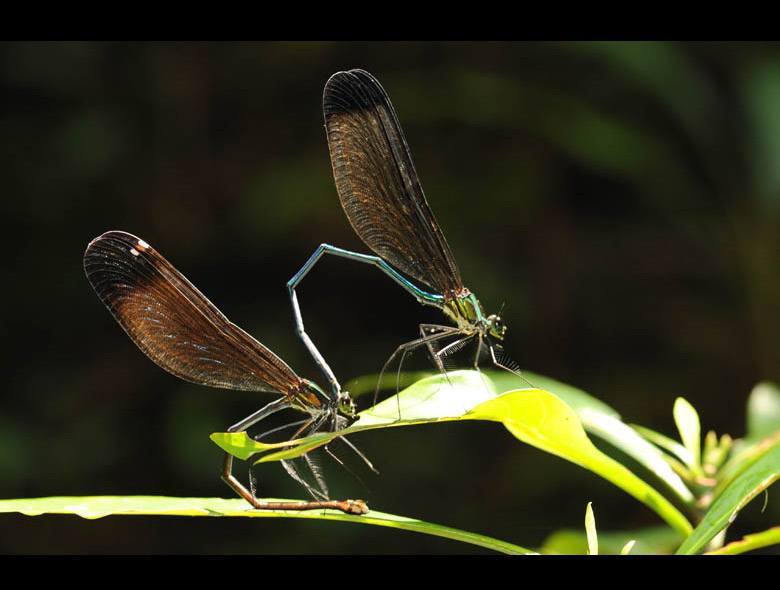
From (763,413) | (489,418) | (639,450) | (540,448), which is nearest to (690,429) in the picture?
(639,450)

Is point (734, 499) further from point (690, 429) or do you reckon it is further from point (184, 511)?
point (184, 511)

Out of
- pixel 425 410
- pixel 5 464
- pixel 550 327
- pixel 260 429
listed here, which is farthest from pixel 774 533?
pixel 5 464

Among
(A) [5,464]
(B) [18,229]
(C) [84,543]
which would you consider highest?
(B) [18,229]

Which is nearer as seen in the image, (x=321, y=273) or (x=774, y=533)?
(x=774, y=533)

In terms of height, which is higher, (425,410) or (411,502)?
(425,410)

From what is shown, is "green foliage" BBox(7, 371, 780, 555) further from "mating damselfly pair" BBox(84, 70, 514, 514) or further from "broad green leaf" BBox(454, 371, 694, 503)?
"mating damselfly pair" BBox(84, 70, 514, 514)

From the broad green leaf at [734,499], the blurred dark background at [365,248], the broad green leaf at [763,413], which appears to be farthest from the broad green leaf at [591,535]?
the blurred dark background at [365,248]

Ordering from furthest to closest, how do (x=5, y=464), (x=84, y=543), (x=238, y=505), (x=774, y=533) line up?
(x=84, y=543) < (x=5, y=464) < (x=238, y=505) < (x=774, y=533)

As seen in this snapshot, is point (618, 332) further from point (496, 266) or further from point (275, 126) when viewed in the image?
point (275, 126)
